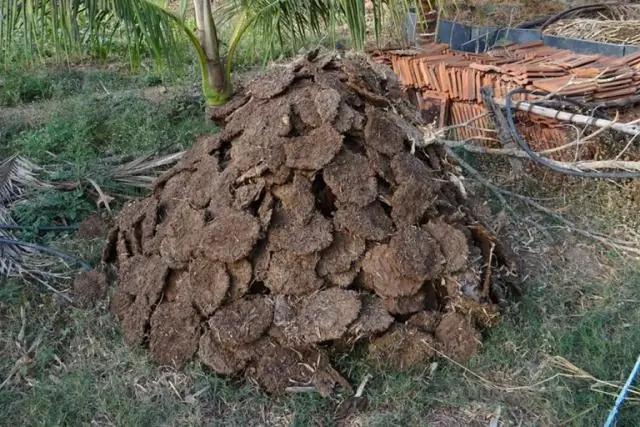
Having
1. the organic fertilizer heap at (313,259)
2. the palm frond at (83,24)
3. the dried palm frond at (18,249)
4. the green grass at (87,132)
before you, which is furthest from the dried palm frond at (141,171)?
the organic fertilizer heap at (313,259)

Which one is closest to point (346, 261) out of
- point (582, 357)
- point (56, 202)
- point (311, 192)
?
point (311, 192)

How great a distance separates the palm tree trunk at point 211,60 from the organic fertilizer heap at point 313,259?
1.38 m

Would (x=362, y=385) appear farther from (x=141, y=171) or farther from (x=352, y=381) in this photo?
(x=141, y=171)

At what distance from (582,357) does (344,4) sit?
260 cm

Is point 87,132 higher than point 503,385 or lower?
higher

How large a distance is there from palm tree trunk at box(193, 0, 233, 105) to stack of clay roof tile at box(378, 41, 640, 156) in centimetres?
185

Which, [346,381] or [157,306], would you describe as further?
[157,306]

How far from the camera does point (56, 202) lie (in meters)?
4.50

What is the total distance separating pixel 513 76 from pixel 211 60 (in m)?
2.45

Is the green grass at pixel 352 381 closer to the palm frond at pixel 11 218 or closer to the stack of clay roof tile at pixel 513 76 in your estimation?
the palm frond at pixel 11 218

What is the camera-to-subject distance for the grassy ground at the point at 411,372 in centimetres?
295

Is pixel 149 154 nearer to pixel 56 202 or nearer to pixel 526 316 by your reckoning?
pixel 56 202

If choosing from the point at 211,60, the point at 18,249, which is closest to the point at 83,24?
the point at 211,60

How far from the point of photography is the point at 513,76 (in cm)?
514
